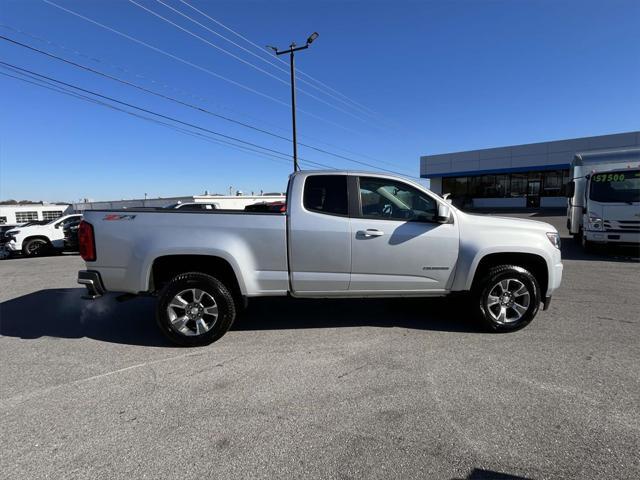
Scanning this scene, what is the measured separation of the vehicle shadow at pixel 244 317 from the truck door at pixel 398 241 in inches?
29.1

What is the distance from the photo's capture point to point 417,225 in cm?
448

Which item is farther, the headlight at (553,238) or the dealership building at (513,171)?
the dealership building at (513,171)

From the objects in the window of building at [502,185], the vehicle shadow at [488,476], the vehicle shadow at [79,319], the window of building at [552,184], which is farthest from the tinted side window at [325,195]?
the window of building at [502,185]

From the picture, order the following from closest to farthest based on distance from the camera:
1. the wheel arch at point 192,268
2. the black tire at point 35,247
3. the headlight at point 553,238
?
the wheel arch at point 192,268, the headlight at point 553,238, the black tire at point 35,247

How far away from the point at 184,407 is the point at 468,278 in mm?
3340

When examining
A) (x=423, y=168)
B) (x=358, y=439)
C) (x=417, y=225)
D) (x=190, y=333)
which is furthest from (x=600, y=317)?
(x=423, y=168)

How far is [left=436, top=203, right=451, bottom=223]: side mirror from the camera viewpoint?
4391mm

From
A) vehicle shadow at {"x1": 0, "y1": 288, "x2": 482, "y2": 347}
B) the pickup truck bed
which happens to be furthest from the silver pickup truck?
vehicle shadow at {"x1": 0, "y1": 288, "x2": 482, "y2": 347}

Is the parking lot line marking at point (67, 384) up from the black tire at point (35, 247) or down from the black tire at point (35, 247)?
down

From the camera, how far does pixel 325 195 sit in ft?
14.8

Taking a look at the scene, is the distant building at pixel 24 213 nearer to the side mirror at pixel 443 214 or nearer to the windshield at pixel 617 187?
the windshield at pixel 617 187

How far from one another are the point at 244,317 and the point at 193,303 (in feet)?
4.16

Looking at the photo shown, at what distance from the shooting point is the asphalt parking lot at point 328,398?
2.41 m

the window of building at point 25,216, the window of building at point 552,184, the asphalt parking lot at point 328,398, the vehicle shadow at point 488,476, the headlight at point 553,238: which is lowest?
the vehicle shadow at point 488,476
